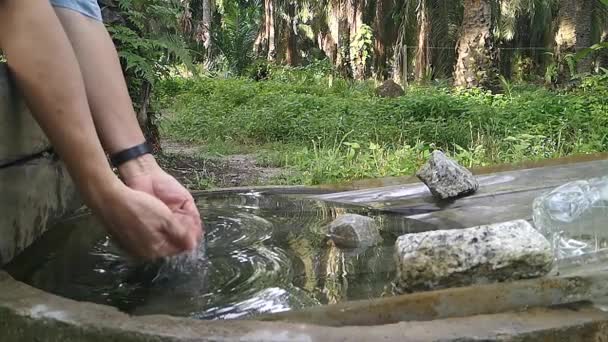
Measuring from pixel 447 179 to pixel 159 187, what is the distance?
1.30m

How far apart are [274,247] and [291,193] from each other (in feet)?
3.07

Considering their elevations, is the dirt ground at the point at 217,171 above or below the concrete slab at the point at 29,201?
below

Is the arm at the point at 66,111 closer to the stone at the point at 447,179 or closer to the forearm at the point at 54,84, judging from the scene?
the forearm at the point at 54,84

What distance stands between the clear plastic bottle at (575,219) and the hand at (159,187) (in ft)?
2.98

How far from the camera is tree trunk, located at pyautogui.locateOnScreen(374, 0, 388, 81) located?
18.1 m

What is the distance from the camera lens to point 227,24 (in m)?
24.4

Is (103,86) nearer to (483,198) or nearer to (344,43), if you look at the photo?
(483,198)

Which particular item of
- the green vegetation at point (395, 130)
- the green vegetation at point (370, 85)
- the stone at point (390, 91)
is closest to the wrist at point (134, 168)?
the green vegetation at point (370, 85)

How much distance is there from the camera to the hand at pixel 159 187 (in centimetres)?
145

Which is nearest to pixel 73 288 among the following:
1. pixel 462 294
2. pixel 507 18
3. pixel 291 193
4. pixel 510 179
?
pixel 462 294

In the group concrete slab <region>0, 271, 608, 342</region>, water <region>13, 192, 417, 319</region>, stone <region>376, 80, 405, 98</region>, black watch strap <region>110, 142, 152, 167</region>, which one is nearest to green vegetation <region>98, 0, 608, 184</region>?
stone <region>376, 80, 405, 98</region>

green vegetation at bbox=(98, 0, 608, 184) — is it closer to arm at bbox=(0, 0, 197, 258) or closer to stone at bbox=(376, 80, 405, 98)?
stone at bbox=(376, 80, 405, 98)

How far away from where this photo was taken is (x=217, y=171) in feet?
17.3

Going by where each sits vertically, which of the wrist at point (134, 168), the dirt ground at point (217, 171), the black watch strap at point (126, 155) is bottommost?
the dirt ground at point (217, 171)
